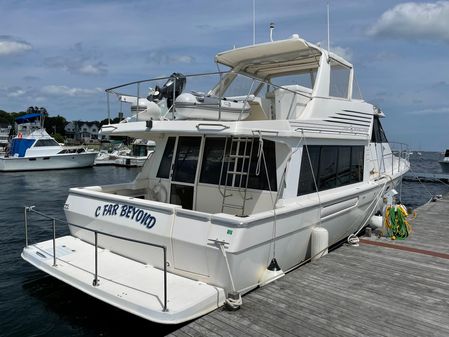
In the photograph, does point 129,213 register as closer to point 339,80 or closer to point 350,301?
point 350,301

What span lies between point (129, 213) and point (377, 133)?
7.03 m

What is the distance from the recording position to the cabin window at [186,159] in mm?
6434

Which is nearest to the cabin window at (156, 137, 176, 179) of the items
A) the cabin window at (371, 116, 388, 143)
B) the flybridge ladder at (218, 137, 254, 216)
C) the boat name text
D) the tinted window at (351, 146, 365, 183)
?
the flybridge ladder at (218, 137, 254, 216)

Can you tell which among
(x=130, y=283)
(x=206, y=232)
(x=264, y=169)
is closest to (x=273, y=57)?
(x=264, y=169)

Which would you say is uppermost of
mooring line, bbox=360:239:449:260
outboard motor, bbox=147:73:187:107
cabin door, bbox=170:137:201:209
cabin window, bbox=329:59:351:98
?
cabin window, bbox=329:59:351:98

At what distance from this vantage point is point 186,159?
6.54m

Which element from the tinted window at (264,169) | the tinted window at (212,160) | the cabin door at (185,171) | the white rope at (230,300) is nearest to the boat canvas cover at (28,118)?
the cabin door at (185,171)

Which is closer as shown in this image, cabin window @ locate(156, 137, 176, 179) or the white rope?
the white rope

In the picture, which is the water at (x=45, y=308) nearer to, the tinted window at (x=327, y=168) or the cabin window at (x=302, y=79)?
the tinted window at (x=327, y=168)

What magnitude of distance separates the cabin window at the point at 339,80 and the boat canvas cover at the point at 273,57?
1.38 ft

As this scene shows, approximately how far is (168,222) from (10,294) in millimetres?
3116

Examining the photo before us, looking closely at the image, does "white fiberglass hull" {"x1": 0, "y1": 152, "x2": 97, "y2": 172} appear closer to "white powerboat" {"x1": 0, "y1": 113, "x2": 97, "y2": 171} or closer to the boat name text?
"white powerboat" {"x1": 0, "y1": 113, "x2": 97, "y2": 171}

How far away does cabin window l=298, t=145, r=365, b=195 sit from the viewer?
629 centimetres

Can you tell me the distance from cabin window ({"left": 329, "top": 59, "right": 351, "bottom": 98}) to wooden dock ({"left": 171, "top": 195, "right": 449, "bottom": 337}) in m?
3.03
